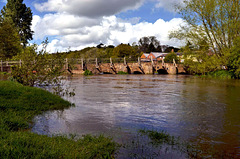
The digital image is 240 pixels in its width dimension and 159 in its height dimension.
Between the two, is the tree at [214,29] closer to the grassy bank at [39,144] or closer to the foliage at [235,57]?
the foliage at [235,57]

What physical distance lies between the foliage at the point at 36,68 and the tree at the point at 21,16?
158ft

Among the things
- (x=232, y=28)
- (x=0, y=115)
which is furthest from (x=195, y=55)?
(x=0, y=115)

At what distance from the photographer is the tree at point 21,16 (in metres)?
56.2

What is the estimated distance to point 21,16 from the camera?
6000 centimetres

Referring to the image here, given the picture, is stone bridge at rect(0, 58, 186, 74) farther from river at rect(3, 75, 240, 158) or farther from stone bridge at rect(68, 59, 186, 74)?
river at rect(3, 75, 240, 158)

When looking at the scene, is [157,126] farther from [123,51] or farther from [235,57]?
[123,51]

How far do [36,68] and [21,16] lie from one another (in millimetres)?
55672

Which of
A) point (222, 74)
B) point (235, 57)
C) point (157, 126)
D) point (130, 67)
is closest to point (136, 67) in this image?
point (130, 67)

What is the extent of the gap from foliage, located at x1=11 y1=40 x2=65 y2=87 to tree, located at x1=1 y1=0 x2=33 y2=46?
1901 inches

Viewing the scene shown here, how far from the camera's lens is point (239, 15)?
26797 mm

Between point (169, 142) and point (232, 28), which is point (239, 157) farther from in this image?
point (232, 28)

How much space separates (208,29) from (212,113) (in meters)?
24.1

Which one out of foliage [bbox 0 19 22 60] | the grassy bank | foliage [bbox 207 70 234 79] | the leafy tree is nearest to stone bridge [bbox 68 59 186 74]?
foliage [bbox 207 70 234 79]

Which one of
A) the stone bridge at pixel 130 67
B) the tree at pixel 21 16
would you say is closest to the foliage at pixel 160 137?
the stone bridge at pixel 130 67
